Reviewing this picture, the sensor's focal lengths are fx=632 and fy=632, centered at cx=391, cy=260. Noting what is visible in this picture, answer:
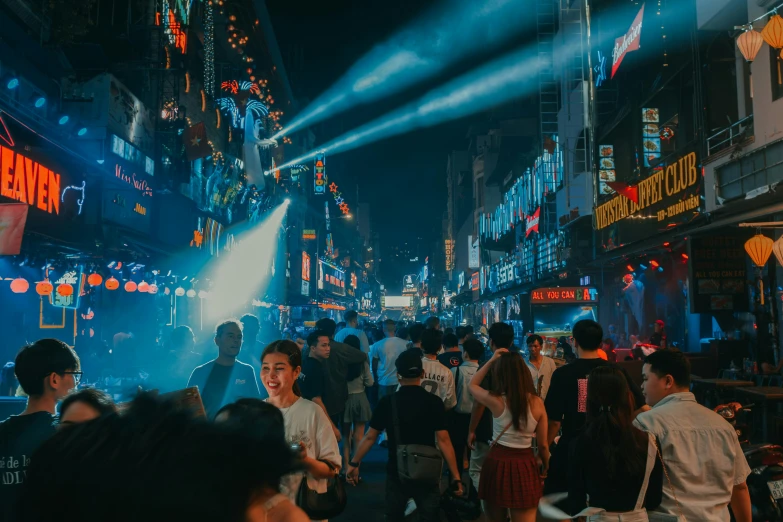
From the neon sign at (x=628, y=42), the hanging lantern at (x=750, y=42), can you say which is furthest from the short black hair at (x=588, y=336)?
the neon sign at (x=628, y=42)

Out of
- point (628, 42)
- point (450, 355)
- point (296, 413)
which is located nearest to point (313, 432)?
point (296, 413)

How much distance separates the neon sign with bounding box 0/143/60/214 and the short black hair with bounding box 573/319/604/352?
985 cm

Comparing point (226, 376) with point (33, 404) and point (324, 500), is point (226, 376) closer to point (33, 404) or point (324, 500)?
point (33, 404)

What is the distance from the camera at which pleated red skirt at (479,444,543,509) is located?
5.63 metres

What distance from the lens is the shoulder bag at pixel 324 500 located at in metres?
3.97

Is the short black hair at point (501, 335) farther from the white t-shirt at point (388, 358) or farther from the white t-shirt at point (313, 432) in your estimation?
the white t-shirt at point (388, 358)

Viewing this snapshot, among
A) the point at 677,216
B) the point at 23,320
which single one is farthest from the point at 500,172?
the point at 23,320

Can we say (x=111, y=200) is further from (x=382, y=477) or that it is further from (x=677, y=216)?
(x=677, y=216)

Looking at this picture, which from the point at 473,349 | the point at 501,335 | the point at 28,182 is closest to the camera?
the point at 501,335

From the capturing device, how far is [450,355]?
36.9ft

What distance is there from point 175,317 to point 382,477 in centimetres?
1850

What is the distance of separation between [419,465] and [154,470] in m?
4.64

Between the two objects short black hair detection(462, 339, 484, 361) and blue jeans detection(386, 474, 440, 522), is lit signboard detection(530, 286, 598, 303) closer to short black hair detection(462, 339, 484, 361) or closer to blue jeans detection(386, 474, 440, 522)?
short black hair detection(462, 339, 484, 361)

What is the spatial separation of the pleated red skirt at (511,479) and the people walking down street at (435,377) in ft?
8.42
